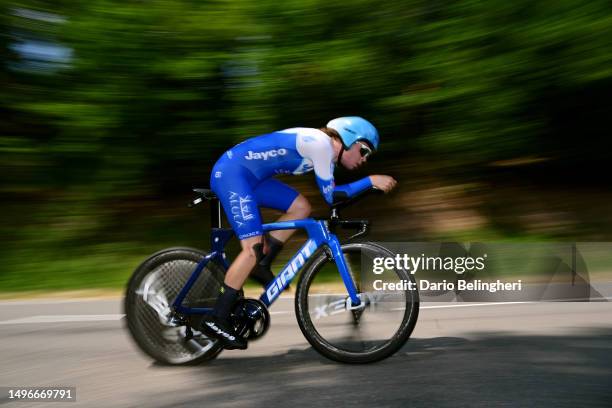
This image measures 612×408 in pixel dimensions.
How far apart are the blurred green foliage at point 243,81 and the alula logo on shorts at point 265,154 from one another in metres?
4.22

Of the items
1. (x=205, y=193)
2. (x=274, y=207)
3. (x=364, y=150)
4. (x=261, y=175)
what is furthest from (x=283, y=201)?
(x=364, y=150)

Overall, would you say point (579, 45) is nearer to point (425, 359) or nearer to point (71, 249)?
point (425, 359)

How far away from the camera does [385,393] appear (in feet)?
13.0

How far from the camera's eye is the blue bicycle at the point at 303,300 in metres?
4.46

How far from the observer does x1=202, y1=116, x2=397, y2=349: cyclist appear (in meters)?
4.44

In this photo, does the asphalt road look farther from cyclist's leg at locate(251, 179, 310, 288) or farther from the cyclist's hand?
the cyclist's hand

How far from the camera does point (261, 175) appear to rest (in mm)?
4609

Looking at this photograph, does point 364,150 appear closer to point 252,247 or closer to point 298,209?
point 298,209

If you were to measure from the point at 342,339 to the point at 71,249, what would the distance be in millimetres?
5789

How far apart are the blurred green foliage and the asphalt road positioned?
326cm

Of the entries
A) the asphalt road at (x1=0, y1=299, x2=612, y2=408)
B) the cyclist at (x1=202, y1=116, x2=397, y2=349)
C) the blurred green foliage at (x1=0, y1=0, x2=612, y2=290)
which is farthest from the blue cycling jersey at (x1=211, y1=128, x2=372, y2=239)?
the blurred green foliage at (x1=0, y1=0, x2=612, y2=290)

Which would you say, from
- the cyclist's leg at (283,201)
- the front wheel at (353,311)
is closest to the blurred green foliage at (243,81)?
the cyclist's leg at (283,201)

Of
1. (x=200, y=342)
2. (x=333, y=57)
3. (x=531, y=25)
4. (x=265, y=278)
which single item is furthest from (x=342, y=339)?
(x=531, y=25)

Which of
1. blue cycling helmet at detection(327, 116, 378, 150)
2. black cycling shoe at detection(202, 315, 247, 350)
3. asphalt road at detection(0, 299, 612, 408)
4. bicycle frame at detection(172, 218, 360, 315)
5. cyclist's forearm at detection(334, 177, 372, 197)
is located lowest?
asphalt road at detection(0, 299, 612, 408)
